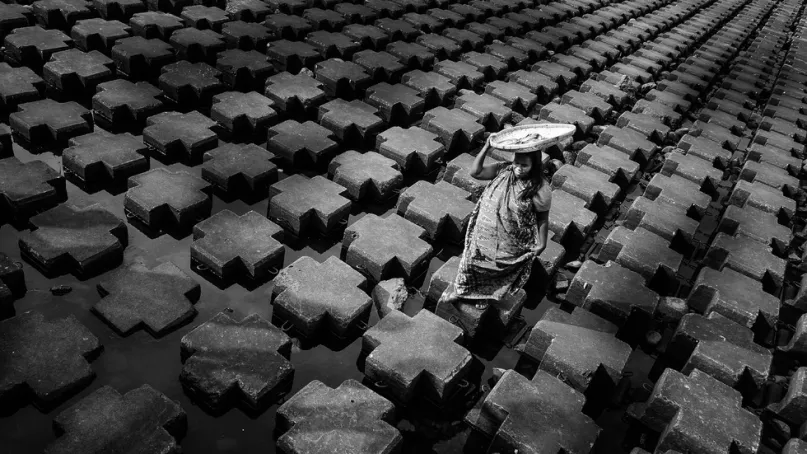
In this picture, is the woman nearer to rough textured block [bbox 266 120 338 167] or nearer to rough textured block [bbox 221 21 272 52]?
rough textured block [bbox 266 120 338 167]

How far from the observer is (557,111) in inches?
321

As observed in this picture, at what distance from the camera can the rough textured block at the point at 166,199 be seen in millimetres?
5035

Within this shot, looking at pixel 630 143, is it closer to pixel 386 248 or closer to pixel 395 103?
pixel 395 103

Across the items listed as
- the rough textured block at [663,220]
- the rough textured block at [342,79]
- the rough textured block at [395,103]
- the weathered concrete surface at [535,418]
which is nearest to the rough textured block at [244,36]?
the rough textured block at [342,79]

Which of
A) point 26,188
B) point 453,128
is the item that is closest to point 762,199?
point 453,128

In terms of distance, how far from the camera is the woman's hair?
12.8ft

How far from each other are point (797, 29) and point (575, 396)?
18.8 metres

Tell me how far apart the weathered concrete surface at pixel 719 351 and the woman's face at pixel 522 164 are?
2077mm

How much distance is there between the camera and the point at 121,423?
3303mm

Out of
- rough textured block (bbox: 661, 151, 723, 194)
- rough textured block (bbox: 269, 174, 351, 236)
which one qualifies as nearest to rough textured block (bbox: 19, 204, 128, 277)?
rough textured block (bbox: 269, 174, 351, 236)

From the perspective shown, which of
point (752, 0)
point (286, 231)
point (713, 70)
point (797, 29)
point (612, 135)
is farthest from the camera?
point (752, 0)

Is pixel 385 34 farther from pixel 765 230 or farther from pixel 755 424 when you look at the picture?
pixel 755 424

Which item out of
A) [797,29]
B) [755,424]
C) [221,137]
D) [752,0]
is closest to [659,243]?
[755,424]

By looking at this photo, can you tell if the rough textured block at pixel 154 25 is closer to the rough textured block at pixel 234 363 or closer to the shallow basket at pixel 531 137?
the rough textured block at pixel 234 363
